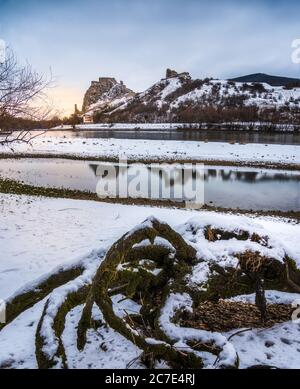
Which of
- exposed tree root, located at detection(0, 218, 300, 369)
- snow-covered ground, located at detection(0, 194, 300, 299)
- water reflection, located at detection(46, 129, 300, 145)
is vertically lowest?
snow-covered ground, located at detection(0, 194, 300, 299)

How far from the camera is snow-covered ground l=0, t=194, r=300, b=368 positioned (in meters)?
4.84

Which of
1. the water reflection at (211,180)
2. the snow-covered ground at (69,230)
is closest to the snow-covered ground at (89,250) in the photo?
the snow-covered ground at (69,230)

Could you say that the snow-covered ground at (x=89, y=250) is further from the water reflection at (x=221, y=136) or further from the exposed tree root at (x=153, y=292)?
the water reflection at (x=221, y=136)

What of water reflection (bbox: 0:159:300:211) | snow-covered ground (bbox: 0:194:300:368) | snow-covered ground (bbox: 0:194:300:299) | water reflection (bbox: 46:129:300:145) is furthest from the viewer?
water reflection (bbox: 46:129:300:145)

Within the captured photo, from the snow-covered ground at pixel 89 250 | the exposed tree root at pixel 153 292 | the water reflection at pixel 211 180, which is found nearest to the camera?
the exposed tree root at pixel 153 292

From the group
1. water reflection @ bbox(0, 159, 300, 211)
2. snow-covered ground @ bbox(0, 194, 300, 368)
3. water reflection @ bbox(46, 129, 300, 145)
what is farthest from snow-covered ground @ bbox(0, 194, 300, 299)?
water reflection @ bbox(46, 129, 300, 145)

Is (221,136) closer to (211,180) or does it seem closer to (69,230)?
(211,180)

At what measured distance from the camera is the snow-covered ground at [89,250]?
4844 mm

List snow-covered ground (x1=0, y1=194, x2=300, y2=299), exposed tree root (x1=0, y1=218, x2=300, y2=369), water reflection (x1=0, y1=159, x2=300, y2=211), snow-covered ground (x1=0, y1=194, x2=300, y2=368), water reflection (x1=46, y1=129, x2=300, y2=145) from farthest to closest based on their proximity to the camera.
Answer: water reflection (x1=46, y1=129, x2=300, y2=145)
water reflection (x1=0, y1=159, x2=300, y2=211)
snow-covered ground (x1=0, y1=194, x2=300, y2=299)
snow-covered ground (x1=0, y1=194, x2=300, y2=368)
exposed tree root (x1=0, y1=218, x2=300, y2=369)

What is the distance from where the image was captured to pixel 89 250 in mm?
10516

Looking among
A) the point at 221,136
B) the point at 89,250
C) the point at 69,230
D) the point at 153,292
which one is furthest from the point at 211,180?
the point at 221,136

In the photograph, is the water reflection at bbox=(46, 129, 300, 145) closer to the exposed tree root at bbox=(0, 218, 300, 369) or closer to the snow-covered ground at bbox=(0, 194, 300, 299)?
the snow-covered ground at bbox=(0, 194, 300, 299)
